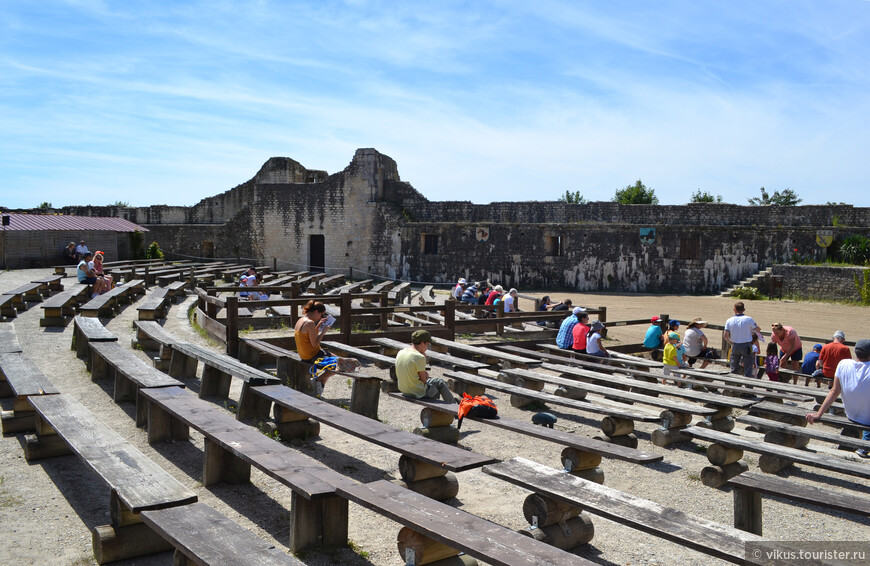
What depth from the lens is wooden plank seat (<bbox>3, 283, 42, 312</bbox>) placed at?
41.9 feet

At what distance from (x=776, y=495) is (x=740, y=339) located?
6.56 metres

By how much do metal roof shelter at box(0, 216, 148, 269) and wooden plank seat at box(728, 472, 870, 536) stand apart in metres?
23.7

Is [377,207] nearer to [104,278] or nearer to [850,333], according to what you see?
[104,278]

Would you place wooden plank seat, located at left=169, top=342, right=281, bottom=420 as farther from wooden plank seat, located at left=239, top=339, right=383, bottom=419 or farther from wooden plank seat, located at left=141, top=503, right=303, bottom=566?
wooden plank seat, located at left=141, top=503, right=303, bottom=566

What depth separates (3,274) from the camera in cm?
1978

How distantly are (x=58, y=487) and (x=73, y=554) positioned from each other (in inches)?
43.5

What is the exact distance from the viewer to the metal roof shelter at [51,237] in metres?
22.4

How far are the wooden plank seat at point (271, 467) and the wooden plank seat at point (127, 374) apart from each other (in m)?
0.30

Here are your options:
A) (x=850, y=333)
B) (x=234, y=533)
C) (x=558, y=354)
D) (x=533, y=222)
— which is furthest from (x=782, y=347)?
(x=533, y=222)

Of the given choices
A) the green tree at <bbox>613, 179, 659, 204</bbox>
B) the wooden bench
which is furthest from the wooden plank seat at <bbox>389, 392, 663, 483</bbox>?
the green tree at <bbox>613, 179, 659, 204</bbox>

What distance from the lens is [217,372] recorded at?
7.29 m

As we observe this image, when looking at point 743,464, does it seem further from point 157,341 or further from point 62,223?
point 62,223

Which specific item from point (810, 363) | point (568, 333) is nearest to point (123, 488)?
point (568, 333)

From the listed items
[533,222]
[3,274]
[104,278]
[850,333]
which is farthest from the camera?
[533,222]
